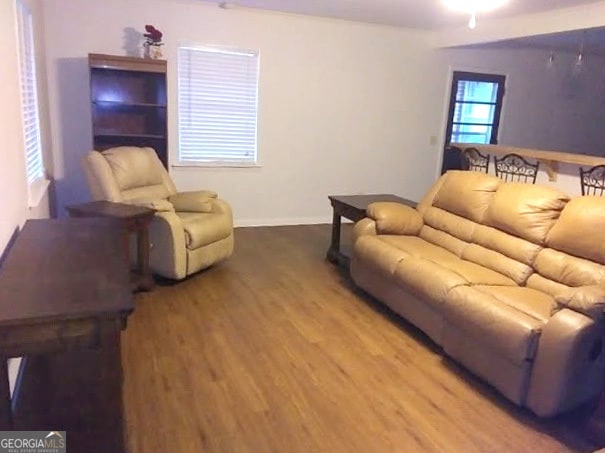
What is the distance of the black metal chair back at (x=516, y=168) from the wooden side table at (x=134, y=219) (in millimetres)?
3346

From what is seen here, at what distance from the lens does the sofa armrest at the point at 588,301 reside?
2195mm

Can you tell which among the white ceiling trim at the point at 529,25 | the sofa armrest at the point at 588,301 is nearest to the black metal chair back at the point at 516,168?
the white ceiling trim at the point at 529,25

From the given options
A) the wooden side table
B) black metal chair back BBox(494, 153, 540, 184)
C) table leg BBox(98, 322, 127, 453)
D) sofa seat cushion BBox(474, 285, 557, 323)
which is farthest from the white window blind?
table leg BBox(98, 322, 127, 453)

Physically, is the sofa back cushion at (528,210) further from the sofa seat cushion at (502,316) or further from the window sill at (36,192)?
the window sill at (36,192)

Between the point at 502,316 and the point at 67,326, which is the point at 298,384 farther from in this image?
the point at 67,326

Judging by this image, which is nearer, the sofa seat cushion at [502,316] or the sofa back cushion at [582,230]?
the sofa seat cushion at [502,316]

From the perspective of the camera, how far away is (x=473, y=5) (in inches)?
152

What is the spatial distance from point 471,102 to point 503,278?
418 cm

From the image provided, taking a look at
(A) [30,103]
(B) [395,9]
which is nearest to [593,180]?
(B) [395,9]

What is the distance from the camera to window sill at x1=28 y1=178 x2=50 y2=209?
310cm

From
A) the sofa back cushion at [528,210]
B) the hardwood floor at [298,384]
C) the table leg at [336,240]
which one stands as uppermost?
the sofa back cushion at [528,210]

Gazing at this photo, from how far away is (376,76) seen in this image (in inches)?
232

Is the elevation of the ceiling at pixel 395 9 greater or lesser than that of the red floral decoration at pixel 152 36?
greater

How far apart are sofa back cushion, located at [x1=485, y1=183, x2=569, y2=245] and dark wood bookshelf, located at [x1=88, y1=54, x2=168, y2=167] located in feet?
10.8
